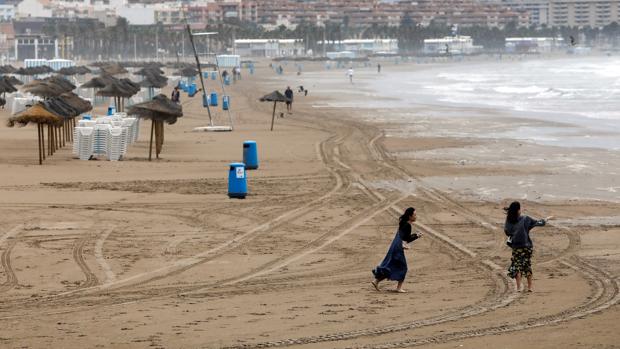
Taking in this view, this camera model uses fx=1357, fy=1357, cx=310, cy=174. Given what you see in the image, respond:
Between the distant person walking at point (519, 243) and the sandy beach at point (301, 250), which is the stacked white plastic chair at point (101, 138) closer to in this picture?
the sandy beach at point (301, 250)

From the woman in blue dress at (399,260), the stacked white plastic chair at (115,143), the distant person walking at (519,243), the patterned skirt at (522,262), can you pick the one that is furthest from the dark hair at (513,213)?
the stacked white plastic chair at (115,143)

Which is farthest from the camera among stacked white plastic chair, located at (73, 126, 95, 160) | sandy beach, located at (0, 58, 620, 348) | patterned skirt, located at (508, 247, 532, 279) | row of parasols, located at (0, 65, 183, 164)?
stacked white plastic chair, located at (73, 126, 95, 160)

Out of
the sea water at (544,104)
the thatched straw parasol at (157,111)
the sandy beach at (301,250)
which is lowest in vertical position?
the sea water at (544,104)

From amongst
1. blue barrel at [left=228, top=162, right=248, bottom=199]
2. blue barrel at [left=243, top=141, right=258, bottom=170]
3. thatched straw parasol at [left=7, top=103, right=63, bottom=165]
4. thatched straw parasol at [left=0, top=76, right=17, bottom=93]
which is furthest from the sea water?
thatched straw parasol at [left=0, top=76, right=17, bottom=93]

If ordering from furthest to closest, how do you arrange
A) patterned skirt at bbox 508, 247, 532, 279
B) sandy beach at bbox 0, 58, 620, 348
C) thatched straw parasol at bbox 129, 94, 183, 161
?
thatched straw parasol at bbox 129, 94, 183, 161 < patterned skirt at bbox 508, 247, 532, 279 < sandy beach at bbox 0, 58, 620, 348

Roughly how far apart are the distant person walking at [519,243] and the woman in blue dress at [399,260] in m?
1.03

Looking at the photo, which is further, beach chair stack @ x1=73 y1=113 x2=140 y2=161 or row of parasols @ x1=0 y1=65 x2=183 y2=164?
beach chair stack @ x1=73 y1=113 x2=140 y2=161

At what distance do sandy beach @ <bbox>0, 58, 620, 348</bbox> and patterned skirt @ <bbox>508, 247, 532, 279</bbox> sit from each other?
22 centimetres

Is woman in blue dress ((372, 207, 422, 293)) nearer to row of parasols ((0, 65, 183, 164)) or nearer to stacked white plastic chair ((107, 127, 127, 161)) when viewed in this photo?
row of parasols ((0, 65, 183, 164))

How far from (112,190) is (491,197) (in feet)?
21.3

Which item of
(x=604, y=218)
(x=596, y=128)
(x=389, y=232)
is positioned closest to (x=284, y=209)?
(x=389, y=232)

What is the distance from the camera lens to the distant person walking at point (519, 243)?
555 inches

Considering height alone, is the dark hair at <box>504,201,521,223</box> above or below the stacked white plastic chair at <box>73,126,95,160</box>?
above

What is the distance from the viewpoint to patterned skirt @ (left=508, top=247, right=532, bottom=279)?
14.1 meters
